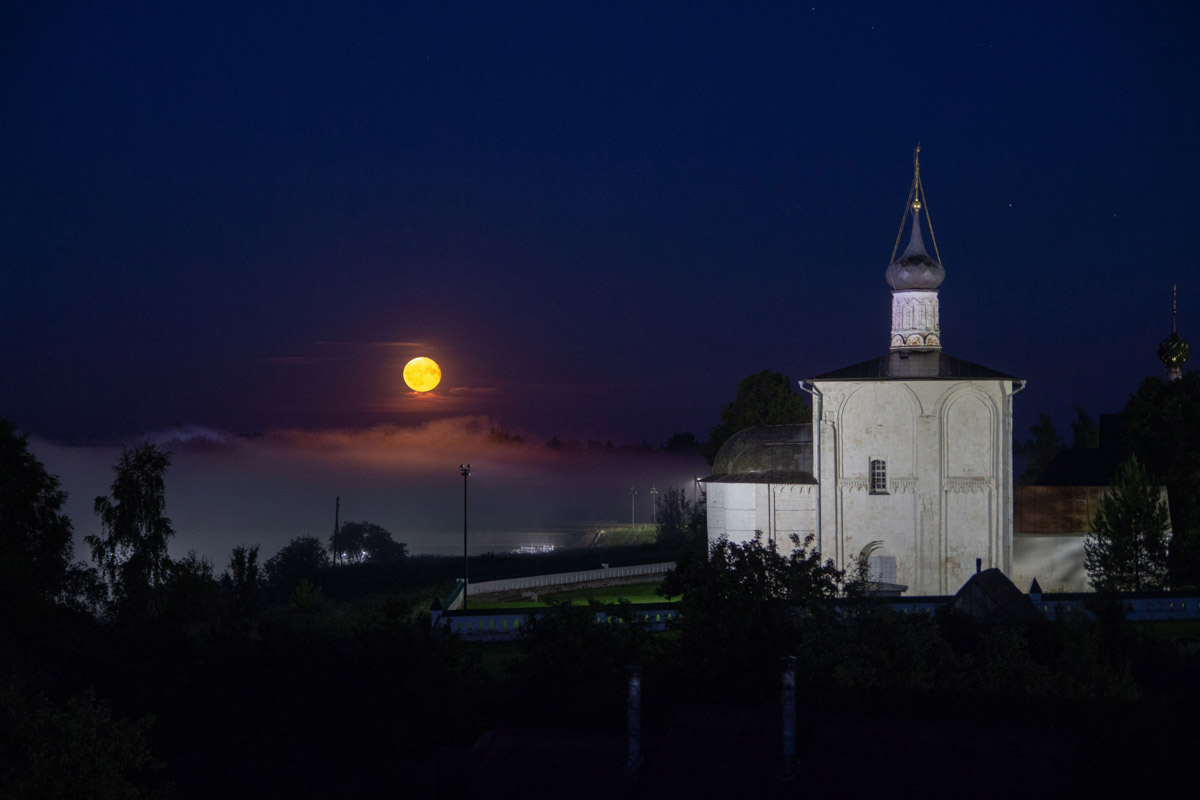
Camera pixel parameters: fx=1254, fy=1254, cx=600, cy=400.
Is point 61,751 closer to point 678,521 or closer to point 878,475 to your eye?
point 878,475

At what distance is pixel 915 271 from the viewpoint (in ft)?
114

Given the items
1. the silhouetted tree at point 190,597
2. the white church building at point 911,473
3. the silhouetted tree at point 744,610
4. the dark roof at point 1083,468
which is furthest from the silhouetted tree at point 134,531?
the dark roof at point 1083,468

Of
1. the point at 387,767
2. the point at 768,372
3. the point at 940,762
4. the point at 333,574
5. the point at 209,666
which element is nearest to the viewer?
the point at 940,762

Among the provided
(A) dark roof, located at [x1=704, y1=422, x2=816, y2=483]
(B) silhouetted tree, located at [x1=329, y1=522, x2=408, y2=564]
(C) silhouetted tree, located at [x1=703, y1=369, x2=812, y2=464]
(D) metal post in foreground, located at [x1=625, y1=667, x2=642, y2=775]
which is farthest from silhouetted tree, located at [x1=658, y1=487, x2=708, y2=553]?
(D) metal post in foreground, located at [x1=625, y1=667, x2=642, y2=775]

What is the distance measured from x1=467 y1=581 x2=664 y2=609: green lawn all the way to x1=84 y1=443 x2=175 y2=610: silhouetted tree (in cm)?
897

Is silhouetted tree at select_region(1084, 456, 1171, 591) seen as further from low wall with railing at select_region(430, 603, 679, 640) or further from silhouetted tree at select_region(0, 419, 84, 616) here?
silhouetted tree at select_region(0, 419, 84, 616)

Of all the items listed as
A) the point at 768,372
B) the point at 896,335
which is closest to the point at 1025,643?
the point at 896,335

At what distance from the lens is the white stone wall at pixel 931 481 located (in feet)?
106

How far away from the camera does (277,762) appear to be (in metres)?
18.9

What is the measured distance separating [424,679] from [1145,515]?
20.7 m

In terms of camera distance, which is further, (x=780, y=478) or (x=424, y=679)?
(x=780, y=478)

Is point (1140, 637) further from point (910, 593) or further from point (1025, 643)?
point (910, 593)

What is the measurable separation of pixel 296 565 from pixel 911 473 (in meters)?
36.8

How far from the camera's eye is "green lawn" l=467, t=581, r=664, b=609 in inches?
1382
